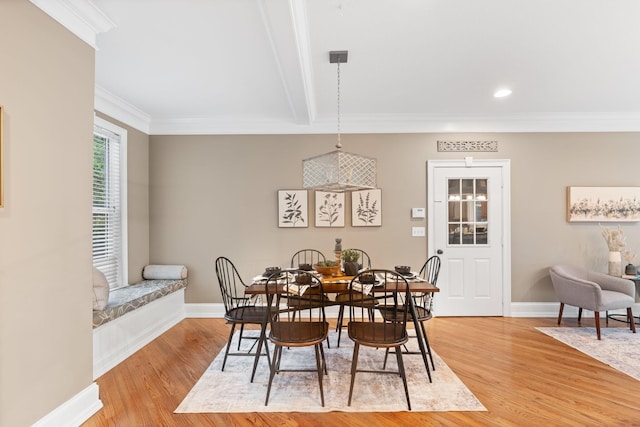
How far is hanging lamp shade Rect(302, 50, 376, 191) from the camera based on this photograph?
2.73 meters

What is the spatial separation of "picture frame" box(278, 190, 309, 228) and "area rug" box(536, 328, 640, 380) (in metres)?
3.24

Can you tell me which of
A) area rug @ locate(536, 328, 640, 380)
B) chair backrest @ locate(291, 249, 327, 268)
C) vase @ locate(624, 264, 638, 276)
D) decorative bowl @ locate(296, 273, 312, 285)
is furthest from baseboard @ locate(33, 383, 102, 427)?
vase @ locate(624, 264, 638, 276)

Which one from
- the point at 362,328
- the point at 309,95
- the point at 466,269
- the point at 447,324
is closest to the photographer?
the point at 362,328

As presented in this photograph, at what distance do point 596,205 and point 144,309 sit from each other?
582 cm

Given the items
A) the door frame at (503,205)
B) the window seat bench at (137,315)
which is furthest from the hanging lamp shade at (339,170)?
the window seat bench at (137,315)

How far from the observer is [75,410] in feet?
6.85

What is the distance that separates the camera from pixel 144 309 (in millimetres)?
3473

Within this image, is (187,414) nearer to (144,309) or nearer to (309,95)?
(144,309)

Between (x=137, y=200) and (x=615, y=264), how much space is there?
6165mm

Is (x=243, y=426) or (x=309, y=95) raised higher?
(x=309, y=95)

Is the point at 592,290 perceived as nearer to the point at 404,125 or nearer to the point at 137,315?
the point at 404,125

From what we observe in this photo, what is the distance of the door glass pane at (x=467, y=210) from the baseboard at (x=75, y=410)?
4131mm

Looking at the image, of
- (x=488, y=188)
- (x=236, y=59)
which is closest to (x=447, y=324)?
(x=488, y=188)

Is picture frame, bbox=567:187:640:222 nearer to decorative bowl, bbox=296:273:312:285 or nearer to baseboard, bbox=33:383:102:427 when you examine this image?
decorative bowl, bbox=296:273:312:285
